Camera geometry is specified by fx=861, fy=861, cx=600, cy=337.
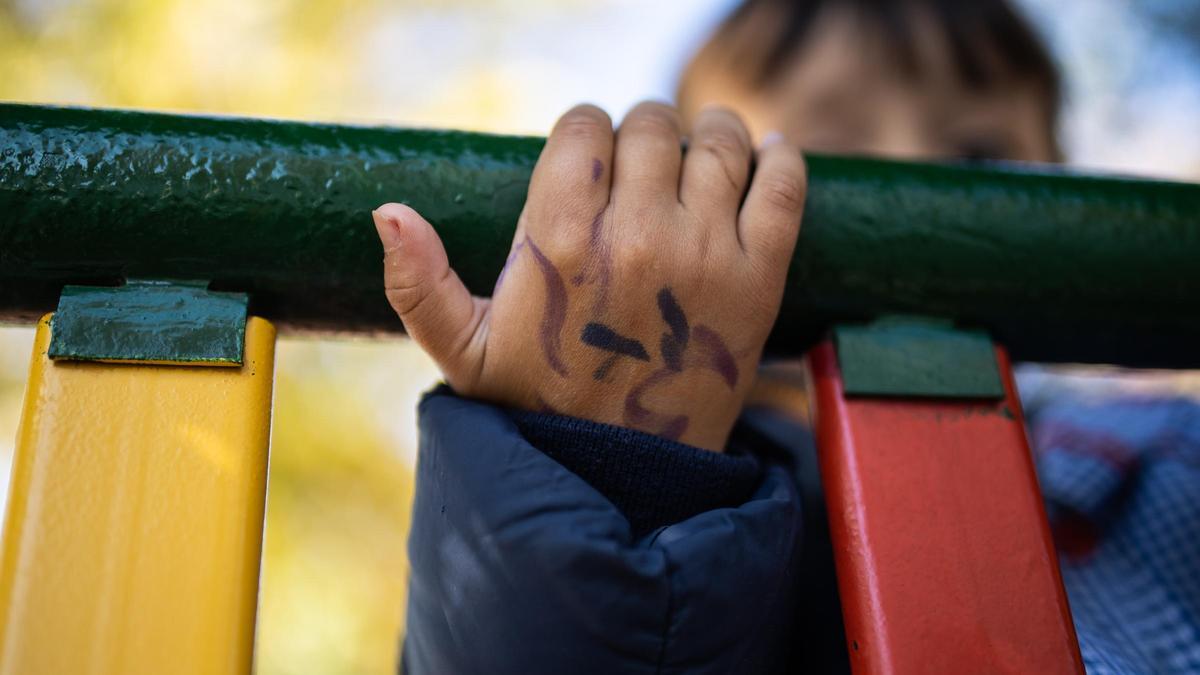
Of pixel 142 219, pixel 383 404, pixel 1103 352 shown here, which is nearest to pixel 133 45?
pixel 383 404

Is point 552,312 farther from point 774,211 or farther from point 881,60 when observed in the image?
point 881,60

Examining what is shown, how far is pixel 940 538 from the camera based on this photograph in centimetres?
71

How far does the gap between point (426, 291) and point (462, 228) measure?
0.07m

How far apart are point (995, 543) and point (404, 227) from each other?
1.81 ft

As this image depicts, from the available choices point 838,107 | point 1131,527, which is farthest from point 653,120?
point 838,107

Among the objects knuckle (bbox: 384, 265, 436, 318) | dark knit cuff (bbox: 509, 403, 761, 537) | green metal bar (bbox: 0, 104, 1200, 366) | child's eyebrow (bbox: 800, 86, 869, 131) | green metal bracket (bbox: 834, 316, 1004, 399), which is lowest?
dark knit cuff (bbox: 509, 403, 761, 537)

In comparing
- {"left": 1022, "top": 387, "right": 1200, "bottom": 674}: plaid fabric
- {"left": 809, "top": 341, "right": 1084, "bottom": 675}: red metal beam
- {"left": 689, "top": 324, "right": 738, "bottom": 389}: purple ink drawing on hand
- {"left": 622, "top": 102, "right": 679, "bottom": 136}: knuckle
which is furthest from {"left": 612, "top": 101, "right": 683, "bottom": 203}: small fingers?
{"left": 1022, "top": 387, "right": 1200, "bottom": 674}: plaid fabric

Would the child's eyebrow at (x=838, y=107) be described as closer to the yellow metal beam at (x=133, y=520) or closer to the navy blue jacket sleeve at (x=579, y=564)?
the navy blue jacket sleeve at (x=579, y=564)

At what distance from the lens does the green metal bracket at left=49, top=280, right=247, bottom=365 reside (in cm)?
64

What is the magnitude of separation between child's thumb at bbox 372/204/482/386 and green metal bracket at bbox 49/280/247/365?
0.41 ft

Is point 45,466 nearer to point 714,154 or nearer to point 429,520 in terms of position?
point 429,520

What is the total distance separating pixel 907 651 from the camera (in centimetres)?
66

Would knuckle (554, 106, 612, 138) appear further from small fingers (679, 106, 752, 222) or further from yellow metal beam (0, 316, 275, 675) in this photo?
yellow metal beam (0, 316, 275, 675)

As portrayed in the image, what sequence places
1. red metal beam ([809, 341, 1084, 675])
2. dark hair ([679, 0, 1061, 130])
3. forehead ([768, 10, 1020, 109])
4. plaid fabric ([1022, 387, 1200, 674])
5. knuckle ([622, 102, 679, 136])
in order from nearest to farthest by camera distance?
red metal beam ([809, 341, 1084, 675]) → knuckle ([622, 102, 679, 136]) → plaid fabric ([1022, 387, 1200, 674]) → forehead ([768, 10, 1020, 109]) → dark hair ([679, 0, 1061, 130])
